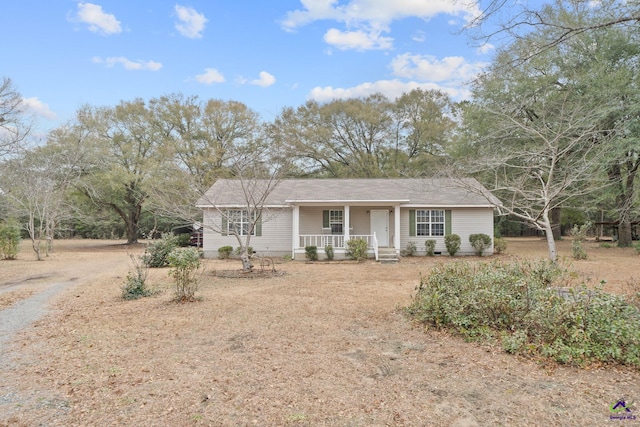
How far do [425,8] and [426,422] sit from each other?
601 centimetres

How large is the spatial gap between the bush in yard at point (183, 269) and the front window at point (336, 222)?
10863 mm

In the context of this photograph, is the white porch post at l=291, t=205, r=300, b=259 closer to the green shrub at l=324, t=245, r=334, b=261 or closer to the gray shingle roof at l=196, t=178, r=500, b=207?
the gray shingle roof at l=196, t=178, r=500, b=207

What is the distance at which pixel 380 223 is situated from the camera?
1853 cm

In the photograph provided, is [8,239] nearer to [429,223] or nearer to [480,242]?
[429,223]

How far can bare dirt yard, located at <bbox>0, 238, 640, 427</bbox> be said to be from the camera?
10.5ft

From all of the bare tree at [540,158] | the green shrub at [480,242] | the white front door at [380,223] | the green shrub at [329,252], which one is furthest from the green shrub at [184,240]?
the bare tree at [540,158]

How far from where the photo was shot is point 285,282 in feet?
35.3

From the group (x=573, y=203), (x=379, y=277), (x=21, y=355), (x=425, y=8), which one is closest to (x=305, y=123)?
(x=573, y=203)

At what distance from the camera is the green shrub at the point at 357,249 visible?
1628 cm

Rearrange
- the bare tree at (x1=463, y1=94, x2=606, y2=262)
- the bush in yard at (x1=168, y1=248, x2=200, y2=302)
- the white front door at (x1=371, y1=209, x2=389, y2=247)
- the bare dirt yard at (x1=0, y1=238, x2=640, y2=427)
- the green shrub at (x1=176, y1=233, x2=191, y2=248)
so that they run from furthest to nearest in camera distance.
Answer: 1. the green shrub at (x1=176, y1=233, x2=191, y2=248)
2. the white front door at (x1=371, y1=209, x2=389, y2=247)
3. the bare tree at (x1=463, y1=94, x2=606, y2=262)
4. the bush in yard at (x1=168, y1=248, x2=200, y2=302)
5. the bare dirt yard at (x1=0, y1=238, x2=640, y2=427)

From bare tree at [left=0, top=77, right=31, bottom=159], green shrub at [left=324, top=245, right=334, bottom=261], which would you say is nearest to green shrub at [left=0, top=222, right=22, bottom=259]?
bare tree at [left=0, top=77, right=31, bottom=159]

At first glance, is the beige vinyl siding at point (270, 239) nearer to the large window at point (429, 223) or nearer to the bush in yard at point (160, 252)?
the bush in yard at point (160, 252)

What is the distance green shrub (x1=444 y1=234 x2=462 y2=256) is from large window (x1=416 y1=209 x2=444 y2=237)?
1.92 ft

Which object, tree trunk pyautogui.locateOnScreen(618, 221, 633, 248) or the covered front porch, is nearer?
the covered front porch
